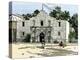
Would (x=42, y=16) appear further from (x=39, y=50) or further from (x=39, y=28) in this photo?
(x=39, y=50)

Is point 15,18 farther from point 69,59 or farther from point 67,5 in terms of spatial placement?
point 69,59

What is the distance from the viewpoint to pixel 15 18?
6.66ft

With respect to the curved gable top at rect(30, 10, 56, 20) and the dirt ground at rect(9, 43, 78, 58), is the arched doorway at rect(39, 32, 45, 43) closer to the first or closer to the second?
the dirt ground at rect(9, 43, 78, 58)

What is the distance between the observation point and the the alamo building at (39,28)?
203 cm

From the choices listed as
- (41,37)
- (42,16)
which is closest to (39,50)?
(41,37)

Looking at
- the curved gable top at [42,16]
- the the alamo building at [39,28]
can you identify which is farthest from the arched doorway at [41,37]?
the curved gable top at [42,16]

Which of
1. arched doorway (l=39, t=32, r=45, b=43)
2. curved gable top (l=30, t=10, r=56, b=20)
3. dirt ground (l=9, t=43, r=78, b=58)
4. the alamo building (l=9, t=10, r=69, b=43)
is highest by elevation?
curved gable top (l=30, t=10, r=56, b=20)

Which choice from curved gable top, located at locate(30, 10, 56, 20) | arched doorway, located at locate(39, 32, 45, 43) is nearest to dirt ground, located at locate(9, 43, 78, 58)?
arched doorway, located at locate(39, 32, 45, 43)

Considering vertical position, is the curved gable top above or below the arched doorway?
above

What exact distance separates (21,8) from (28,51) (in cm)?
44

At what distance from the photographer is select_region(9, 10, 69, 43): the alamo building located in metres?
2.03

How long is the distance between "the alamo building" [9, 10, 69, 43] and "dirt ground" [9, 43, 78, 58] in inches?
2.1

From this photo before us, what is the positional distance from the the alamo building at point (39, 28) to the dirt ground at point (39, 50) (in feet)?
0.17

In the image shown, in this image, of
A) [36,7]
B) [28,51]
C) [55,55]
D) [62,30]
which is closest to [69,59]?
[55,55]
